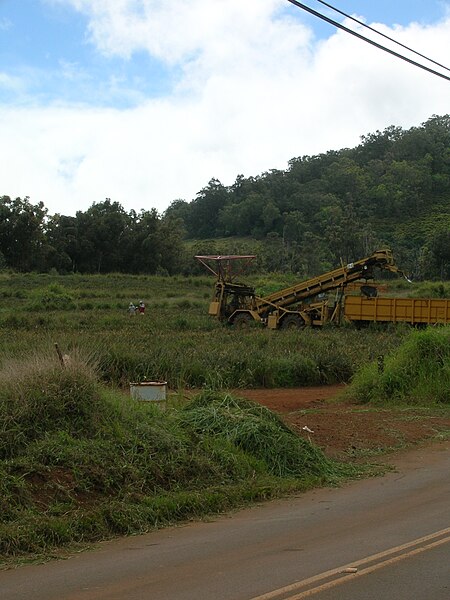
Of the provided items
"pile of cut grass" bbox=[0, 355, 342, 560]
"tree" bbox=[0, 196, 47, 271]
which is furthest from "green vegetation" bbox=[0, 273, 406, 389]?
"tree" bbox=[0, 196, 47, 271]

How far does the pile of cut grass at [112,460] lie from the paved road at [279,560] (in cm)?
40

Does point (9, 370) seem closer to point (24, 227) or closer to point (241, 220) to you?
point (24, 227)

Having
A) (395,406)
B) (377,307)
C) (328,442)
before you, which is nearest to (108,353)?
(395,406)

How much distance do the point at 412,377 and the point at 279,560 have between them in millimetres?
12597

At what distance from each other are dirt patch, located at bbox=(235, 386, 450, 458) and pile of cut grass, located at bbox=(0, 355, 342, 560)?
1757mm

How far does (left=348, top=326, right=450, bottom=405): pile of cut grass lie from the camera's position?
18.9 metres

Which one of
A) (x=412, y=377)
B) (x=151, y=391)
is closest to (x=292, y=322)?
(x=412, y=377)

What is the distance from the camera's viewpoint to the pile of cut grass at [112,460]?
8516mm

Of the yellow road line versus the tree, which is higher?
the tree

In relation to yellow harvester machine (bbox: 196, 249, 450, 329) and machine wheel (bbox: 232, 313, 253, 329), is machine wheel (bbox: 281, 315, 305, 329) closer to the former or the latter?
yellow harvester machine (bbox: 196, 249, 450, 329)

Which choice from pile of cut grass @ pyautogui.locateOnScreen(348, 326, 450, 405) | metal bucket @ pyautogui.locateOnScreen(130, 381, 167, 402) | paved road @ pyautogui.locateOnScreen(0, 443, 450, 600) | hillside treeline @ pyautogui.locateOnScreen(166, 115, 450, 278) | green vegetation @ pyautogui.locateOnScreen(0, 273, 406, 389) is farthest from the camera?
hillside treeline @ pyautogui.locateOnScreen(166, 115, 450, 278)

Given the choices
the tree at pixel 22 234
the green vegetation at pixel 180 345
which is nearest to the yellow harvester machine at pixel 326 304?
the green vegetation at pixel 180 345

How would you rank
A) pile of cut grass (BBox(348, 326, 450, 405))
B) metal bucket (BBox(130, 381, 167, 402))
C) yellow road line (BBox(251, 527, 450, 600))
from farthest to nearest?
1. pile of cut grass (BBox(348, 326, 450, 405))
2. metal bucket (BBox(130, 381, 167, 402))
3. yellow road line (BBox(251, 527, 450, 600))

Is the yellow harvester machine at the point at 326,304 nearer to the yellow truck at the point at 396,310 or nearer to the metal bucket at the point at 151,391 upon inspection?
the yellow truck at the point at 396,310
